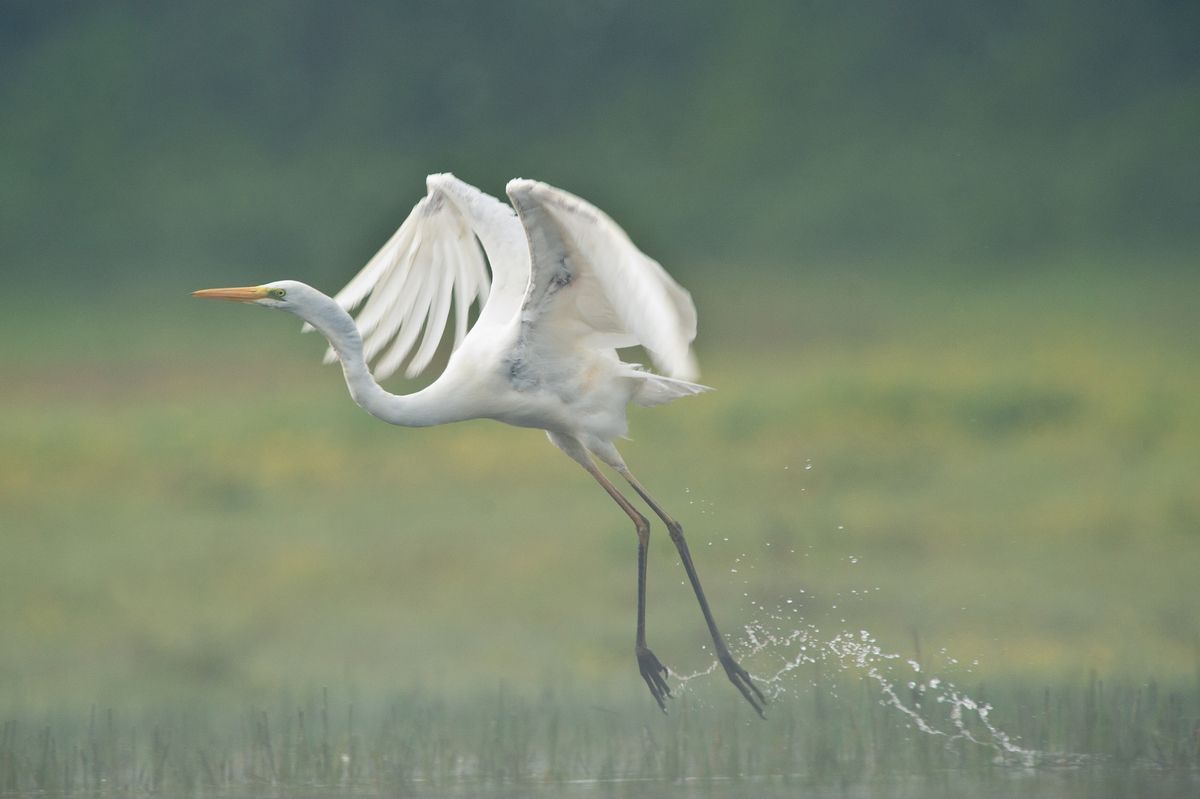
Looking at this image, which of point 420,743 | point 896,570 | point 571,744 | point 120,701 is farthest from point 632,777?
point 896,570

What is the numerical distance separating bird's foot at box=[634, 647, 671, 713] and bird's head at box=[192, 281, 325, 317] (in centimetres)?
231

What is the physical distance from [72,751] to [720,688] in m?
3.28

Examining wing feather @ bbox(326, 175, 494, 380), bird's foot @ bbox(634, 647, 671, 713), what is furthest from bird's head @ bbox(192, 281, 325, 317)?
bird's foot @ bbox(634, 647, 671, 713)

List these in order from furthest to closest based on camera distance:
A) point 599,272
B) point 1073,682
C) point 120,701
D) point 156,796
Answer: point 120,701
point 1073,682
point 156,796
point 599,272

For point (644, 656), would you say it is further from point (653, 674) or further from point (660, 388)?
point (660, 388)

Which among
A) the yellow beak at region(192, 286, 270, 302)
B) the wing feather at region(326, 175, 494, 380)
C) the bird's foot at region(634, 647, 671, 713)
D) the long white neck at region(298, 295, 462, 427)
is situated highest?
the wing feather at region(326, 175, 494, 380)

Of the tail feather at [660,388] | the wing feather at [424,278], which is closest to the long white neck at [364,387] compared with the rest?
the wing feather at [424,278]

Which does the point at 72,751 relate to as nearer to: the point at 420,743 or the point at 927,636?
the point at 420,743

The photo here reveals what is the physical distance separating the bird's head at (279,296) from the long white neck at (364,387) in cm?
4

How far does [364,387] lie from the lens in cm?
862

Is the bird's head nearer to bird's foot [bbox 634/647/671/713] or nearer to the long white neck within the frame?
the long white neck

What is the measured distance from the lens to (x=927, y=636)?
12586mm

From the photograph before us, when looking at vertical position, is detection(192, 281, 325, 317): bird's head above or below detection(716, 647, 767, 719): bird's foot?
above

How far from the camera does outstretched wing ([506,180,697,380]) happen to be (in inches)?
297
